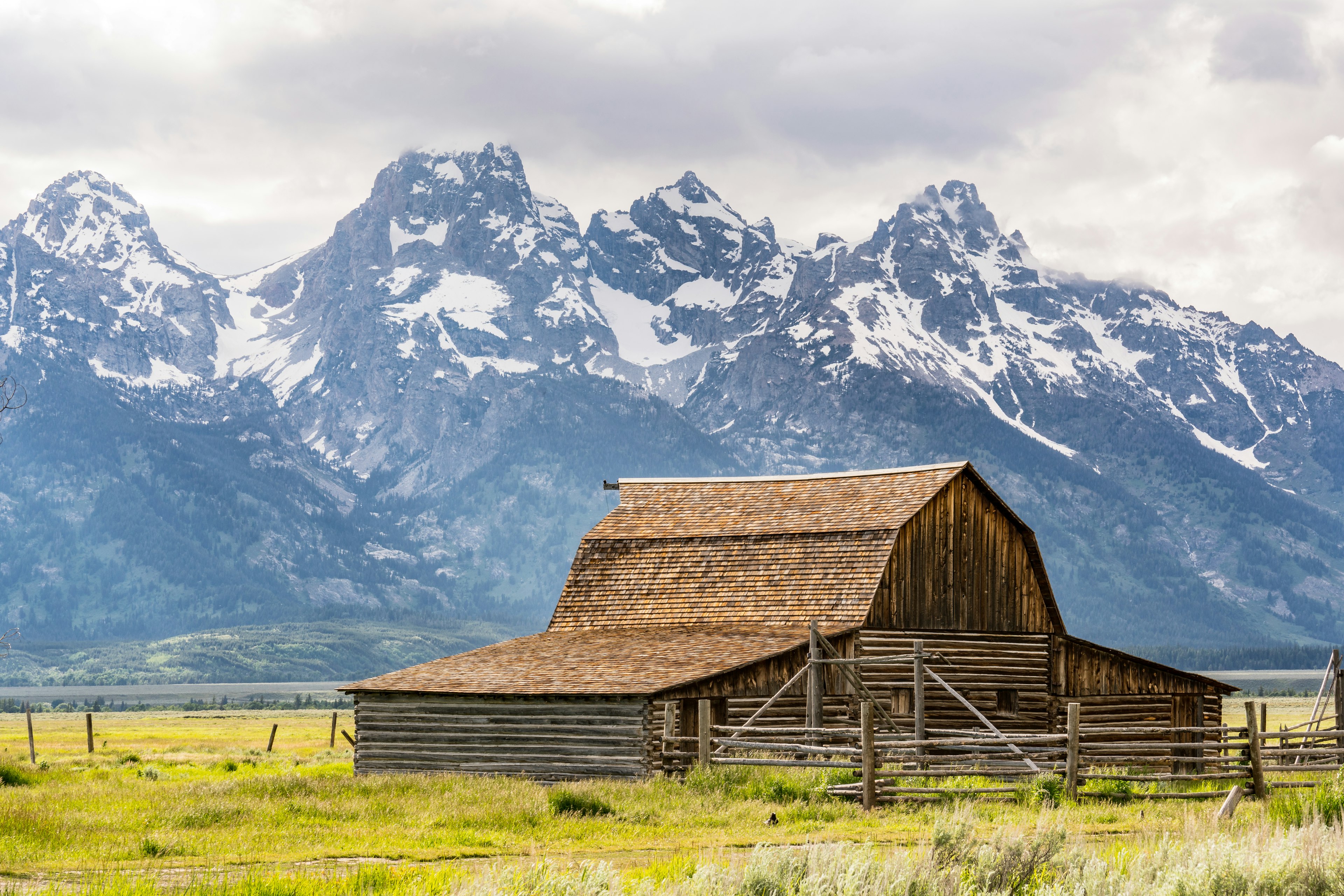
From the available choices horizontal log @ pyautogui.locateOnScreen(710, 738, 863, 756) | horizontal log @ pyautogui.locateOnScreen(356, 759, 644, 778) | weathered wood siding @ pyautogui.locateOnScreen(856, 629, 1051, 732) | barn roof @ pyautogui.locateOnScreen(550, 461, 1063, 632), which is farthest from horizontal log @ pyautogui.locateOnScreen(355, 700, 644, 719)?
weathered wood siding @ pyautogui.locateOnScreen(856, 629, 1051, 732)

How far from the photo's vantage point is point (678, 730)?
30984 mm

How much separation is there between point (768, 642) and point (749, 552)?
18.2 ft

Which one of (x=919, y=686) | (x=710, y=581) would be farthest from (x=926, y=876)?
(x=710, y=581)

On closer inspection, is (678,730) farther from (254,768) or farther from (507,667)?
(254,768)

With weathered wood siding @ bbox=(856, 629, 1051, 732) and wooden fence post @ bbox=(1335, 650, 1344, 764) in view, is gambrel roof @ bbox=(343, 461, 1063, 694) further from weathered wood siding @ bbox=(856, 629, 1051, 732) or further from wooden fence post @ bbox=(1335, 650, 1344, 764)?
wooden fence post @ bbox=(1335, 650, 1344, 764)

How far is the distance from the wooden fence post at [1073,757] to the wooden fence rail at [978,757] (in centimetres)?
2

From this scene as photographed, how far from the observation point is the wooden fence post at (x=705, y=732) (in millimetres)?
27000

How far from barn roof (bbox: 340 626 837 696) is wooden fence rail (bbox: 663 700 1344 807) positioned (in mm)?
1504

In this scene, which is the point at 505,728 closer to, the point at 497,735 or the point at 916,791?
the point at 497,735

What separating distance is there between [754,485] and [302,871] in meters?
28.9

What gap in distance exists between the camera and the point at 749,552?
38938 mm

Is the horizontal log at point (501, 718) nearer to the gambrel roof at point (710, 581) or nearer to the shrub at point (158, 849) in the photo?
the gambrel roof at point (710, 581)

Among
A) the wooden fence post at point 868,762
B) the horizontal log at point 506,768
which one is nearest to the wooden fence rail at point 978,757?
the wooden fence post at point 868,762

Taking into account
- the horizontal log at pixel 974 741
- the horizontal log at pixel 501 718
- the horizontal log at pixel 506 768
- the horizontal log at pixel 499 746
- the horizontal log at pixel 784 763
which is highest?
the horizontal log at pixel 974 741
